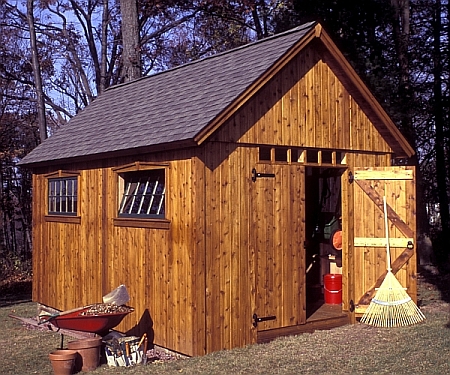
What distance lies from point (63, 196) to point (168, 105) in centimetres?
315

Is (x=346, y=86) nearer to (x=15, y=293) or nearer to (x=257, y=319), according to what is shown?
(x=257, y=319)

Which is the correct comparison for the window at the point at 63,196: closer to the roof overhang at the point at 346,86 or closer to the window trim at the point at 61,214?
the window trim at the point at 61,214

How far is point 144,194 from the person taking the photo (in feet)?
33.0

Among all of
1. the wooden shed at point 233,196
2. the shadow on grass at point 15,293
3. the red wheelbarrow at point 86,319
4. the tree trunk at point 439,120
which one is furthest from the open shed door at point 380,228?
the tree trunk at point 439,120

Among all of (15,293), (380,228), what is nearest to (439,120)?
(380,228)

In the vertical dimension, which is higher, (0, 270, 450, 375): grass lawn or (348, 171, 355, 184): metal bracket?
(348, 171, 355, 184): metal bracket

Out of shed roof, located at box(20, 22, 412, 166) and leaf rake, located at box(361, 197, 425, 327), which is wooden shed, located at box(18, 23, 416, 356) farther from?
leaf rake, located at box(361, 197, 425, 327)

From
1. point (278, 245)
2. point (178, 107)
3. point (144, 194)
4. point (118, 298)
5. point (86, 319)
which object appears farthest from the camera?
point (178, 107)

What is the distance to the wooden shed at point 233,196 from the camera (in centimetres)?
901

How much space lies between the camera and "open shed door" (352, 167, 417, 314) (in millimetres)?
10891

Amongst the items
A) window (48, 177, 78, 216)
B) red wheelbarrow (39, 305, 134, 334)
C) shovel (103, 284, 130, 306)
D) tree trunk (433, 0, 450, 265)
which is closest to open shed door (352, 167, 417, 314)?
shovel (103, 284, 130, 306)

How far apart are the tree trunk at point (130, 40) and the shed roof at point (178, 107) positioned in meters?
4.90

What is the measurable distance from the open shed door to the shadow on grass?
8483 millimetres

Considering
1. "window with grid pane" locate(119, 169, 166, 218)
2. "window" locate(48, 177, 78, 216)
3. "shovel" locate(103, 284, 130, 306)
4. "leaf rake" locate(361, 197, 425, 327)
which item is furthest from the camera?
"window" locate(48, 177, 78, 216)
